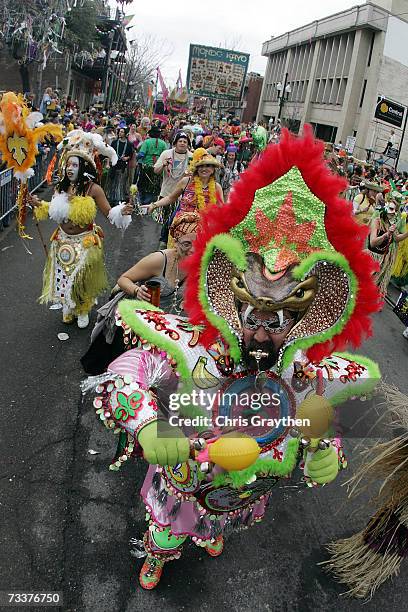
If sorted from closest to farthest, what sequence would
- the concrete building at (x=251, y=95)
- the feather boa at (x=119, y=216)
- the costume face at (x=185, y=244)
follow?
1. the costume face at (x=185, y=244)
2. the feather boa at (x=119, y=216)
3. the concrete building at (x=251, y=95)

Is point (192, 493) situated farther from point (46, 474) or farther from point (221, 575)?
point (46, 474)

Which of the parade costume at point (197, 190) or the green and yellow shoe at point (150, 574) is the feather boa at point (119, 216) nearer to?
the parade costume at point (197, 190)

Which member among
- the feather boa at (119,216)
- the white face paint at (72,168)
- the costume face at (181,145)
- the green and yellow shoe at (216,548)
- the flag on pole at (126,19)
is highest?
the flag on pole at (126,19)

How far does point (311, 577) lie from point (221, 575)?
516mm

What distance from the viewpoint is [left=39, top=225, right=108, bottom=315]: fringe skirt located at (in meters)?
4.79

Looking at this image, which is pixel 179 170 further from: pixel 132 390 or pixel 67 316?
pixel 132 390

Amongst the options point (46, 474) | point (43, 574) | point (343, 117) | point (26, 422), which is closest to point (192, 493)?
point (43, 574)

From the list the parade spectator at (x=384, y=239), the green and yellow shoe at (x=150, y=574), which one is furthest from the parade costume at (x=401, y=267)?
the green and yellow shoe at (x=150, y=574)

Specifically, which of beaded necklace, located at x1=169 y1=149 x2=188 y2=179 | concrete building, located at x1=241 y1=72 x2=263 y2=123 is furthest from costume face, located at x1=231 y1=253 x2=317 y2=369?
concrete building, located at x1=241 y1=72 x2=263 y2=123

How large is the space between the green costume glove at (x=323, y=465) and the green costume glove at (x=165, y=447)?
2.01ft

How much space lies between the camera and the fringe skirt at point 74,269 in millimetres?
4789

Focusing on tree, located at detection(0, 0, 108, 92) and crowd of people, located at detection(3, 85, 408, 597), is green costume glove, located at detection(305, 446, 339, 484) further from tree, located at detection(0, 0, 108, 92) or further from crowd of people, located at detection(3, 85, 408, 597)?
tree, located at detection(0, 0, 108, 92)

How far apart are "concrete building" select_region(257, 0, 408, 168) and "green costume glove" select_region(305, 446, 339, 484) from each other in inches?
1059

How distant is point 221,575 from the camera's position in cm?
261
